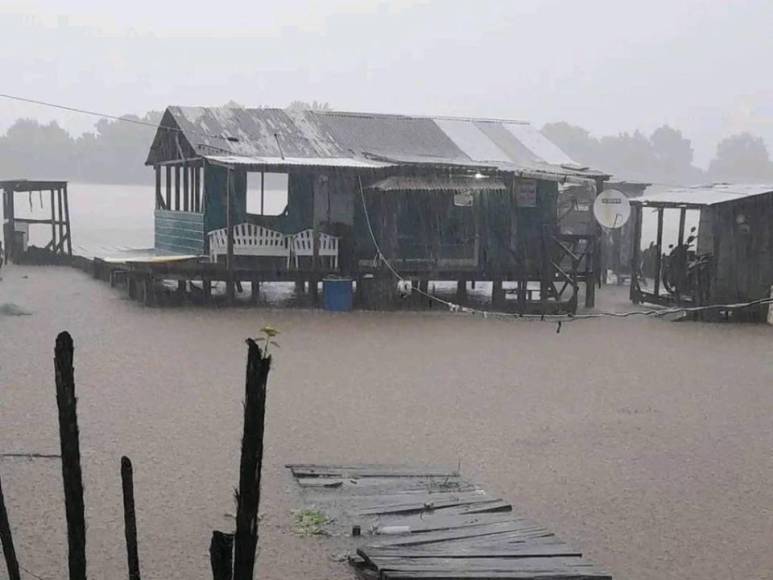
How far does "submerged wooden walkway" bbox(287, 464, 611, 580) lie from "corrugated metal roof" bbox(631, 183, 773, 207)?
1370 centimetres

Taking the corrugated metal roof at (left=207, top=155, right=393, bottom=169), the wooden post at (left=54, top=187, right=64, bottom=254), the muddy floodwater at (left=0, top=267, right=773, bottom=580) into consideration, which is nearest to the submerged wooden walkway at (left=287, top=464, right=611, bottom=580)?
the muddy floodwater at (left=0, top=267, right=773, bottom=580)

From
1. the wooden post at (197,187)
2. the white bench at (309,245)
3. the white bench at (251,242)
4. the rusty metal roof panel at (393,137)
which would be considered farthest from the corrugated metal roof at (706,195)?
the wooden post at (197,187)

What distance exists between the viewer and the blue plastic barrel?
1931 centimetres

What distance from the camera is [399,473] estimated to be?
8.38m

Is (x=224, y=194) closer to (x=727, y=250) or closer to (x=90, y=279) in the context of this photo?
(x=90, y=279)

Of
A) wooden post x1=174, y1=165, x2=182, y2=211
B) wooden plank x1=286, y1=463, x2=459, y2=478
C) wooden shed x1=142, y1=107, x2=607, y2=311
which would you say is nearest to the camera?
wooden plank x1=286, y1=463, x2=459, y2=478

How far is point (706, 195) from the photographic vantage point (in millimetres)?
21469

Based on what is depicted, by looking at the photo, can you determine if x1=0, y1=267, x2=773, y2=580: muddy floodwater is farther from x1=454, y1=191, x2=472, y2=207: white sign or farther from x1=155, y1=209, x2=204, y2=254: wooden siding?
x1=454, y1=191, x2=472, y2=207: white sign

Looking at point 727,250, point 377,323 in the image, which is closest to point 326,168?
point 377,323

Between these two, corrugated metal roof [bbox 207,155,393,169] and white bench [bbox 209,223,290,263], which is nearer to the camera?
corrugated metal roof [bbox 207,155,393,169]

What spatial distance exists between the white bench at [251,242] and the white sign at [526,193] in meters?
5.23

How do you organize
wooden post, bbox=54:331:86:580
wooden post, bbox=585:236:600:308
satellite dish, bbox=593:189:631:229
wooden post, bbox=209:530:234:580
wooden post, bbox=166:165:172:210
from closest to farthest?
wooden post, bbox=209:530:234:580 → wooden post, bbox=54:331:86:580 → satellite dish, bbox=593:189:631:229 → wooden post, bbox=585:236:600:308 → wooden post, bbox=166:165:172:210

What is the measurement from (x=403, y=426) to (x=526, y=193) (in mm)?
12351

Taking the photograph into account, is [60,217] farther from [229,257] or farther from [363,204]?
[363,204]
